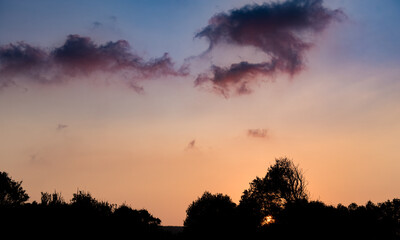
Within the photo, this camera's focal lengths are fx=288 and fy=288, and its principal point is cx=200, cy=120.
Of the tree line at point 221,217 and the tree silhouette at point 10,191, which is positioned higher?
the tree silhouette at point 10,191

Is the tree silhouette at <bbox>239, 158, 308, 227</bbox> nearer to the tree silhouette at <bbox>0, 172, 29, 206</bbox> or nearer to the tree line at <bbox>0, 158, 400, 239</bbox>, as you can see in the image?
the tree line at <bbox>0, 158, 400, 239</bbox>

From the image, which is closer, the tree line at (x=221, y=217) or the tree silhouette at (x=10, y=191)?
the tree line at (x=221, y=217)

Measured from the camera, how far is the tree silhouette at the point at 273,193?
5466 cm

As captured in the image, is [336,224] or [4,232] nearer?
[4,232]

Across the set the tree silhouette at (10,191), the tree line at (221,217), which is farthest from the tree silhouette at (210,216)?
the tree silhouette at (10,191)

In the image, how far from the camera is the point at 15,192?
69625mm

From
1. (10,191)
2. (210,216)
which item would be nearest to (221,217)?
(210,216)

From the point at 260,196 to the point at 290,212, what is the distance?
12934 millimetres

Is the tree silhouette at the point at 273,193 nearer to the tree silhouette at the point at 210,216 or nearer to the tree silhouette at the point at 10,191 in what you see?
the tree silhouette at the point at 210,216

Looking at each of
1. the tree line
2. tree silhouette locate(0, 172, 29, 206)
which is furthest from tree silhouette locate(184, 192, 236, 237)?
tree silhouette locate(0, 172, 29, 206)

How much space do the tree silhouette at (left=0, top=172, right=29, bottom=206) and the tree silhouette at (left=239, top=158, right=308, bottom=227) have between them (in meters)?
53.7

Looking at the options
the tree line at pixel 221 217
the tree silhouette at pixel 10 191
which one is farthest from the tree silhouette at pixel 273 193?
the tree silhouette at pixel 10 191

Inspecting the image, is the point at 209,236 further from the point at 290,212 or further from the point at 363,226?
the point at 363,226

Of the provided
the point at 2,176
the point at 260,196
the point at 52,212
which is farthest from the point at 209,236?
the point at 2,176
